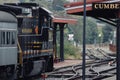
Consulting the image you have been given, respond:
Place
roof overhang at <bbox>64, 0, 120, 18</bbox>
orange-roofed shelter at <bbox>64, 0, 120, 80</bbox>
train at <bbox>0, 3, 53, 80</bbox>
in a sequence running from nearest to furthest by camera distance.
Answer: orange-roofed shelter at <bbox>64, 0, 120, 80</bbox> < roof overhang at <bbox>64, 0, 120, 18</bbox> < train at <bbox>0, 3, 53, 80</bbox>

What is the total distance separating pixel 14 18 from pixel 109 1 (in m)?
4.85

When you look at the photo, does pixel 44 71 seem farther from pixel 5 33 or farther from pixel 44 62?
pixel 5 33

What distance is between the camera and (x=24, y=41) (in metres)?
21.0

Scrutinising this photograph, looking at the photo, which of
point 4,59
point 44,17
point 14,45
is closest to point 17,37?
point 14,45

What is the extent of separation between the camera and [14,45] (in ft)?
63.4

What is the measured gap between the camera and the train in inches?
737

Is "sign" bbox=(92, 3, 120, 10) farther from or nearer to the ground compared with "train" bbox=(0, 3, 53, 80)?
farther from the ground

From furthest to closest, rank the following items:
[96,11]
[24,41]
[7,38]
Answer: [24,41] < [7,38] < [96,11]

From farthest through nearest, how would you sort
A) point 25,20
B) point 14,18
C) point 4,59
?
1. point 25,20
2. point 14,18
3. point 4,59

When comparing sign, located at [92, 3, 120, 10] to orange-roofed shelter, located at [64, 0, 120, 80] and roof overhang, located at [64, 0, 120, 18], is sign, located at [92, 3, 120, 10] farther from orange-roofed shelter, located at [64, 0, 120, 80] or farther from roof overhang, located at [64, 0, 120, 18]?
roof overhang, located at [64, 0, 120, 18]

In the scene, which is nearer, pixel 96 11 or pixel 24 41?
pixel 96 11

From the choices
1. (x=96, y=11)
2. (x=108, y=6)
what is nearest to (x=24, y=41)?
(x=96, y=11)

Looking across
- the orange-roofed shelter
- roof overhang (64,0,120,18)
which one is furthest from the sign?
roof overhang (64,0,120,18)

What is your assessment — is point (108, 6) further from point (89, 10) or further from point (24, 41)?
point (24, 41)
